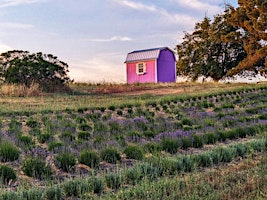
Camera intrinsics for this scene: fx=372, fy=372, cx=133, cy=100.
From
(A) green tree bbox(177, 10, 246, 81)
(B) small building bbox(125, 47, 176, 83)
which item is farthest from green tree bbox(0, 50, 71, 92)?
(A) green tree bbox(177, 10, 246, 81)

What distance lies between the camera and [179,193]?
4.14 m

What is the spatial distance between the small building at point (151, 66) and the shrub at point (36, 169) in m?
32.0

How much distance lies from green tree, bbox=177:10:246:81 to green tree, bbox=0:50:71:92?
15.3 meters

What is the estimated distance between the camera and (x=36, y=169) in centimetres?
538

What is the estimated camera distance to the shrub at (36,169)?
531cm

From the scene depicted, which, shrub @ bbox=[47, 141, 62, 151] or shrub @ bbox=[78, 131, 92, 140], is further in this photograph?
shrub @ bbox=[78, 131, 92, 140]

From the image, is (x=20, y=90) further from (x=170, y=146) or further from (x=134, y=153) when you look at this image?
(x=134, y=153)

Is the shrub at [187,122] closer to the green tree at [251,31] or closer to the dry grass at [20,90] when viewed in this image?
the dry grass at [20,90]

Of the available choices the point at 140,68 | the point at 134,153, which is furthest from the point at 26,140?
the point at 140,68

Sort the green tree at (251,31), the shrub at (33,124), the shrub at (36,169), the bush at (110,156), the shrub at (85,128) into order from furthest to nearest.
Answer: the green tree at (251,31) → the shrub at (33,124) → the shrub at (85,128) → the bush at (110,156) → the shrub at (36,169)

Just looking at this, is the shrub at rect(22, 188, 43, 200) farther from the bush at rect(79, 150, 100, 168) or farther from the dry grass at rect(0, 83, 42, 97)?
the dry grass at rect(0, 83, 42, 97)

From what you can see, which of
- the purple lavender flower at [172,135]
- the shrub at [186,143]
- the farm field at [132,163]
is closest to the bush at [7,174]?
the farm field at [132,163]

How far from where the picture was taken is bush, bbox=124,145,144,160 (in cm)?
634

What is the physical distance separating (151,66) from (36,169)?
3265 centimetres
